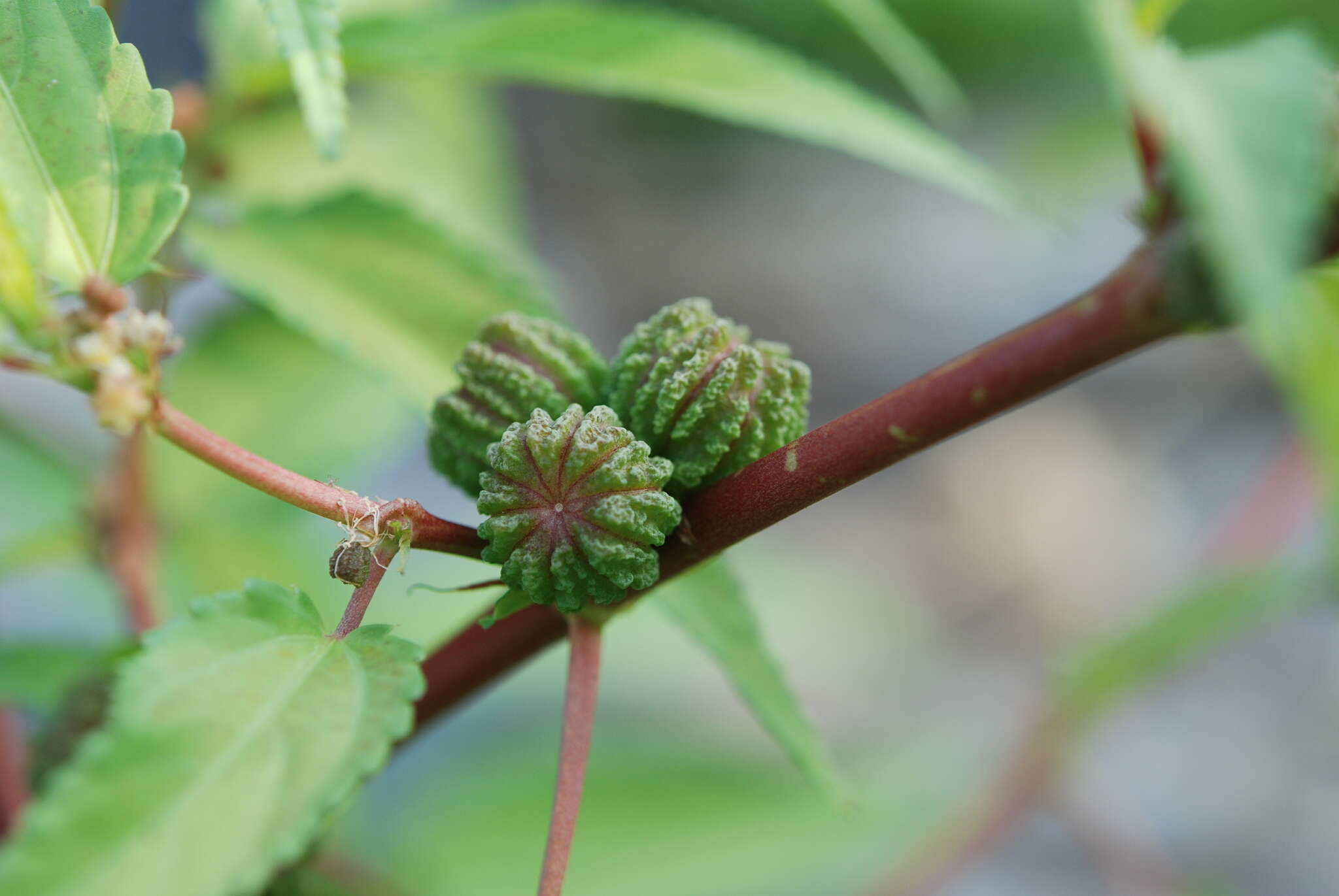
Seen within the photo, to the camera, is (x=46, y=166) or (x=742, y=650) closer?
(x=46, y=166)

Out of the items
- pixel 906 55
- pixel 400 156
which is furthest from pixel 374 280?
pixel 906 55

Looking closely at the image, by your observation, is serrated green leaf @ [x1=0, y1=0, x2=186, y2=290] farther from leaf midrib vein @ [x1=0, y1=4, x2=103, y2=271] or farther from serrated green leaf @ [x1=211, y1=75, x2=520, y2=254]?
serrated green leaf @ [x1=211, y1=75, x2=520, y2=254]

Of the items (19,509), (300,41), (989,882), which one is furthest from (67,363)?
(989,882)

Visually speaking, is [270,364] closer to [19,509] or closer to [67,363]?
[19,509]

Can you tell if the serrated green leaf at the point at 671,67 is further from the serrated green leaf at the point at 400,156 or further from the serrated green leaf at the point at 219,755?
the serrated green leaf at the point at 219,755

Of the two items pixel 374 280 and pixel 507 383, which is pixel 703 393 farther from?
pixel 374 280

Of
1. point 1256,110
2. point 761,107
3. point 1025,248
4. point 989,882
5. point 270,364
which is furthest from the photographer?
point 1025,248

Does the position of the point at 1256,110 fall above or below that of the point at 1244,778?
below
